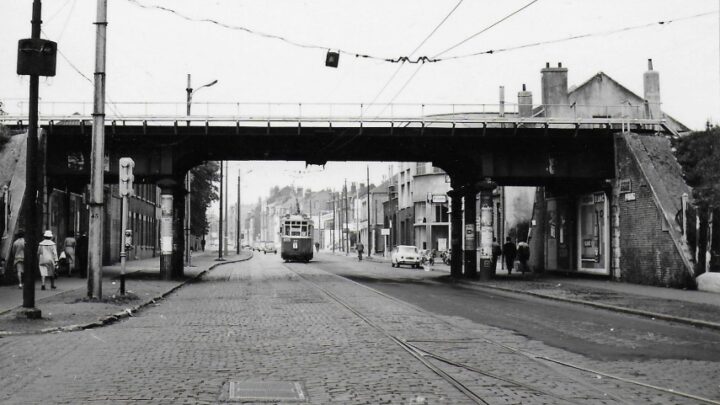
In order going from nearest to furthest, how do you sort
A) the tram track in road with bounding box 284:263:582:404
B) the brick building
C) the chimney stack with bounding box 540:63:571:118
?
the tram track in road with bounding box 284:263:582:404 < the brick building < the chimney stack with bounding box 540:63:571:118

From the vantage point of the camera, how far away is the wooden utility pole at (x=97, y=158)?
60.6 ft

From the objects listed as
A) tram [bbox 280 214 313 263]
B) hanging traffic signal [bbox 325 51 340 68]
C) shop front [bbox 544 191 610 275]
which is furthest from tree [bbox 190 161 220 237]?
hanging traffic signal [bbox 325 51 340 68]

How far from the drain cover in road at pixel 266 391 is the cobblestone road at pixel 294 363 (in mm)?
126

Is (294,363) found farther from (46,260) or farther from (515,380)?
(46,260)

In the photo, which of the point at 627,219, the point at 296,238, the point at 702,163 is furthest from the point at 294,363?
the point at 296,238

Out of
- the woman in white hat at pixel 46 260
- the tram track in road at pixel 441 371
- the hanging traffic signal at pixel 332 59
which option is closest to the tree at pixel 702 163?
the hanging traffic signal at pixel 332 59

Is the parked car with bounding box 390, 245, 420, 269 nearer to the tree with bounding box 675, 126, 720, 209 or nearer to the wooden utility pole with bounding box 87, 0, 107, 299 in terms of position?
the tree with bounding box 675, 126, 720, 209

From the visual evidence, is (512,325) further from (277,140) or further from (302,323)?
(277,140)

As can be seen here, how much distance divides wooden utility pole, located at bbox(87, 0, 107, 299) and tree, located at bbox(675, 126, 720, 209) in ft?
64.7

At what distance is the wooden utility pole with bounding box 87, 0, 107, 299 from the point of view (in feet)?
60.6

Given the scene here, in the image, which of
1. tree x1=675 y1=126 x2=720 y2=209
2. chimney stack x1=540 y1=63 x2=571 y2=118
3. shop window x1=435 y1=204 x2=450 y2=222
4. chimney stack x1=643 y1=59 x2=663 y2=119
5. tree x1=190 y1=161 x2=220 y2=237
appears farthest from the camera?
tree x1=190 y1=161 x2=220 y2=237

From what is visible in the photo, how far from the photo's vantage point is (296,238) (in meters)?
60.9

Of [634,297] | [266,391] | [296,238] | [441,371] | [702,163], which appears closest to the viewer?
[266,391]

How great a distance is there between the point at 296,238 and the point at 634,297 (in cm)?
4081
